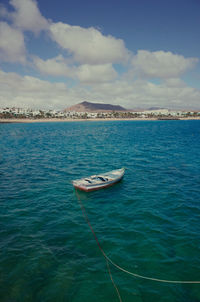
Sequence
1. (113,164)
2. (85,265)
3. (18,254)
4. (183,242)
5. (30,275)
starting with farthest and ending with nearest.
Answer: (113,164)
(183,242)
(18,254)
(85,265)
(30,275)

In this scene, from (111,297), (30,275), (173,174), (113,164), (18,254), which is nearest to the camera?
(111,297)

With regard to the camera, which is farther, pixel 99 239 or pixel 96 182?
pixel 96 182

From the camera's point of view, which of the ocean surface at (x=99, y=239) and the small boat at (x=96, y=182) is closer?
the ocean surface at (x=99, y=239)

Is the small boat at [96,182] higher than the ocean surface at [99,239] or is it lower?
higher

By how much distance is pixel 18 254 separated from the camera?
12.3 metres

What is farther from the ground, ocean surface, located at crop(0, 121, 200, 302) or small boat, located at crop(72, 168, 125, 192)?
small boat, located at crop(72, 168, 125, 192)

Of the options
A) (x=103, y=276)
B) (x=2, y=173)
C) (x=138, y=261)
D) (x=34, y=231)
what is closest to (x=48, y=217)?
(x=34, y=231)

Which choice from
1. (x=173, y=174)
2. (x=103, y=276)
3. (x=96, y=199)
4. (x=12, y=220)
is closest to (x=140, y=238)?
(x=103, y=276)

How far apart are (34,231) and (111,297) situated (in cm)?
809

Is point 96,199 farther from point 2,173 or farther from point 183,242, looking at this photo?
point 2,173

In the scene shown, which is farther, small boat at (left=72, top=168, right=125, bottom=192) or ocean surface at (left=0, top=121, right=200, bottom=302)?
small boat at (left=72, top=168, right=125, bottom=192)

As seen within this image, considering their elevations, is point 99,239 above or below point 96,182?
below

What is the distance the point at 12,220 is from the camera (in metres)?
16.3

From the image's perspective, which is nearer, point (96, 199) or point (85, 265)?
point (85, 265)
